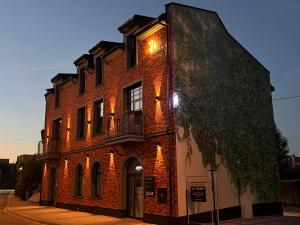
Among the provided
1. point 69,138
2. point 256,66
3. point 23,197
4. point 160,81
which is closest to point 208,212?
point 160,81

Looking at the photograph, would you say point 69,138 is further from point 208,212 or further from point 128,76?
point 208,212

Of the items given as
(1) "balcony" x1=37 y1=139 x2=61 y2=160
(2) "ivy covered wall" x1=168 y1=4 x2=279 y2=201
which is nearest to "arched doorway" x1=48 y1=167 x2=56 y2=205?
(1) "balcony" x1=37 y1=139 x2=61 y2=160

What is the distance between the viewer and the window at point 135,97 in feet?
55.5

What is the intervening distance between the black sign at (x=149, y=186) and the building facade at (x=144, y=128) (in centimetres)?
4

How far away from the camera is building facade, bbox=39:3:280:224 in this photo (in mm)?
14164

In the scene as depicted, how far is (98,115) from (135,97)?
13.6 ft

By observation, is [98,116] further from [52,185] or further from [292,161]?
[292,161]

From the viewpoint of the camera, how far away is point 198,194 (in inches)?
522

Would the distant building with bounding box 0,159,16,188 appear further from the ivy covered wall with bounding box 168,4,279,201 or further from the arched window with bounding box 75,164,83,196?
the ivy covered wall with bounding box 168,4,279,201

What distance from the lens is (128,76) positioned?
57.8ft

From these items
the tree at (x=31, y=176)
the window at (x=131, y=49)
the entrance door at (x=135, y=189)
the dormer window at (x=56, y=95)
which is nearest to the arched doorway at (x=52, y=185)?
the dormer window at (x=56, y=95)

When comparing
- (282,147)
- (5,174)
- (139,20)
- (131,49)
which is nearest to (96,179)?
(131,49)

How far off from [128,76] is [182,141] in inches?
210

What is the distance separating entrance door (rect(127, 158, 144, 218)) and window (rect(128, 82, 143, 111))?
8.83ft
